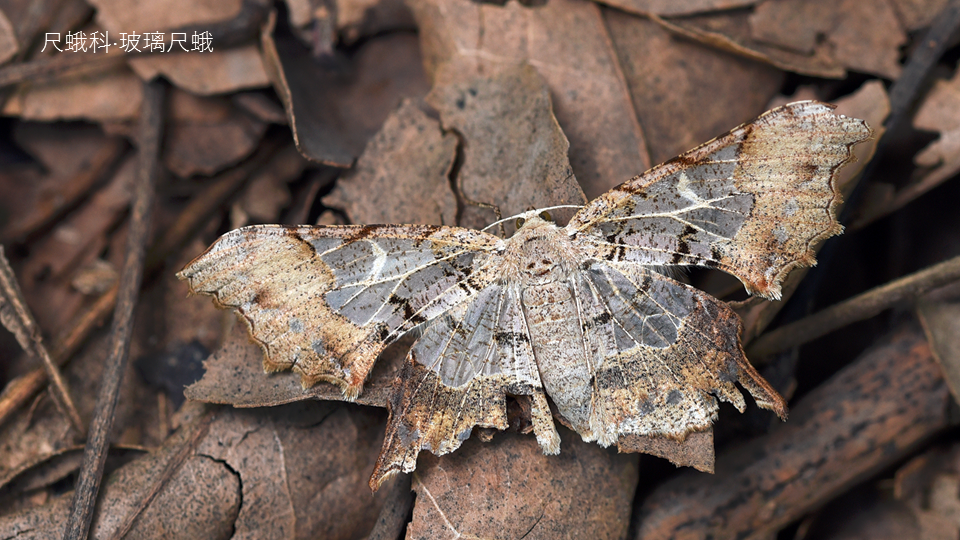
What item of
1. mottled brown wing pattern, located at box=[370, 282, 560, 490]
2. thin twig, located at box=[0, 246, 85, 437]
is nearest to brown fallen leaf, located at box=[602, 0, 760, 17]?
mottled brown wing pattern, located at box=[370, 282, 560, 490]

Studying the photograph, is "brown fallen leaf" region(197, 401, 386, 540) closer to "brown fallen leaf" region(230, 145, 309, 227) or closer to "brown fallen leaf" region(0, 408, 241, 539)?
"brown fallen leaf" region(0, 408, 241, 539)

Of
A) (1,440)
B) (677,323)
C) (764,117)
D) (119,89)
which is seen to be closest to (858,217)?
(764,117)

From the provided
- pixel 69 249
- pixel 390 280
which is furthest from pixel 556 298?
pixel 69 249

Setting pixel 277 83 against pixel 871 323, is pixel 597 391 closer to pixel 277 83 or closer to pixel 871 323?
pixel 871 323

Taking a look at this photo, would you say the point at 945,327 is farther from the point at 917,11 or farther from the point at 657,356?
the point at 917,11

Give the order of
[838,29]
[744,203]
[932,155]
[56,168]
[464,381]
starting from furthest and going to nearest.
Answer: [56,168] < [838,29] < [932,155] < [464,381] < [744,203]

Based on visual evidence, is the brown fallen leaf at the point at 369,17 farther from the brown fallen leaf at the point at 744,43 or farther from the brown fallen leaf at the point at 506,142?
the brown fallen leaf at the point at 744,43

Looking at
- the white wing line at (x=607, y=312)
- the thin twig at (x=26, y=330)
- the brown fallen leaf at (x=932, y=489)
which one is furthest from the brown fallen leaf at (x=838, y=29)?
the thin twig at (x=26, y=330)

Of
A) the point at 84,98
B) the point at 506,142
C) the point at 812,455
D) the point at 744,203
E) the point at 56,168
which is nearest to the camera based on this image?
the point at 744,203
